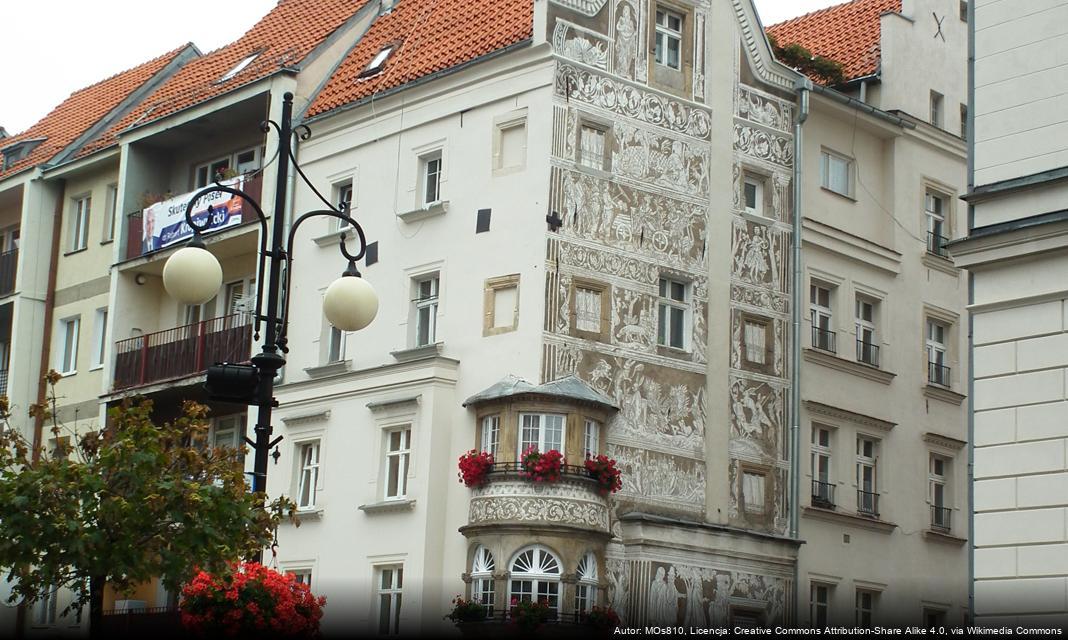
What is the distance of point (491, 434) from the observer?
113 ft

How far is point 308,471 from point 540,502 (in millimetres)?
6992

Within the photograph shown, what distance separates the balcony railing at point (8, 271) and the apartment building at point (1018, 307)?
106 ft

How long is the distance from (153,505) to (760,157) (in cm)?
2164

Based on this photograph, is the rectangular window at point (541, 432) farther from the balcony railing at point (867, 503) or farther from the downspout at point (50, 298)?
the downspout at point (50, 298)

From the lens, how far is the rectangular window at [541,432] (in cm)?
3369

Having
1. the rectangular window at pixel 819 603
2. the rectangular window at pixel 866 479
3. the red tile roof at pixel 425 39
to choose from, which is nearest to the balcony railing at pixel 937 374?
the rectangular window at pixel 866 479

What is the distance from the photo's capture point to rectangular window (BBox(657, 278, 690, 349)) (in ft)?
119

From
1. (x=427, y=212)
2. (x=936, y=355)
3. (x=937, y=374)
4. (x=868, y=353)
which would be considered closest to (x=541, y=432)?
(x=427, y=212)

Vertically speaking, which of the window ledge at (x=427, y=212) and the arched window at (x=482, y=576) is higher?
the window ledge at (x=427, y=212)

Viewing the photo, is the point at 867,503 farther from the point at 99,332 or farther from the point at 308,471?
the point at 99,332

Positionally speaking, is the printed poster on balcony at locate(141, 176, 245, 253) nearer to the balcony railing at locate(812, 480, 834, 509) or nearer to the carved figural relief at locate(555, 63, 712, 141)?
the carved figural relief at locate(555, 63, 712, 141)

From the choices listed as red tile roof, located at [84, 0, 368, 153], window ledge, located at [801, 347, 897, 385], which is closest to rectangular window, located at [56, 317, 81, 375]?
red tile roof, located at [84, 0, 368, 153]

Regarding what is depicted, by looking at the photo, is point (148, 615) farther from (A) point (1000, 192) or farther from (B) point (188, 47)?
(A) point (1000, 192)

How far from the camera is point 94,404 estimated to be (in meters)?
45.7
